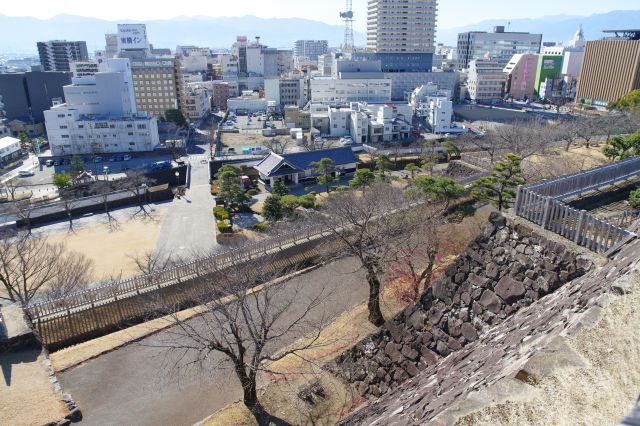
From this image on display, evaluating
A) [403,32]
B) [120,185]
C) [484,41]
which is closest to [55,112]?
[120,185]

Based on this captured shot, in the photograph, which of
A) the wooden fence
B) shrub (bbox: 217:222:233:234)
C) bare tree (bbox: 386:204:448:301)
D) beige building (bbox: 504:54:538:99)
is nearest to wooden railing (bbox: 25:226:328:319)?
bare tree (bbox: 386:204:448:301)

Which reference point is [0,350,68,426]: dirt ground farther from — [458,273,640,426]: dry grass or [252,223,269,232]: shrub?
[252,223,269,232]: shrub

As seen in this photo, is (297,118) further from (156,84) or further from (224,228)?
(224,228)

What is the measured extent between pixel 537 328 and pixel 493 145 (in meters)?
32.4

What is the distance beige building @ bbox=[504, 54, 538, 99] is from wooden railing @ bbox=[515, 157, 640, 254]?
288 ft

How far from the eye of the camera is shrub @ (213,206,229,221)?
27.3 m

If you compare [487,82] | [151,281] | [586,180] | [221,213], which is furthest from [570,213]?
[487,82]

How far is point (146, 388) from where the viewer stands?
34.6 ft

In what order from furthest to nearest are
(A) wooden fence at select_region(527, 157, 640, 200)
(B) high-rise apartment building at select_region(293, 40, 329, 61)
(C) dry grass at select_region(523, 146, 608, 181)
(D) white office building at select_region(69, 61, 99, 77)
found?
(B) high-rise apartment building at select_region(293, 40, 329, 61) → (D) white office building at select_region(69, 61, 99, 77) → (C) dry grass at select_region(523, 146, 608, 181) → (A) wooden fence at select_region(527, 157, 640, 200)

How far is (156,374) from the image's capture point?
11.1 m

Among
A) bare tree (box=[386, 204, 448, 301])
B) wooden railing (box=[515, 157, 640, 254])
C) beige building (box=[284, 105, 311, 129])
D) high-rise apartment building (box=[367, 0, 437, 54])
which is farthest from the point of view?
high-rise apartment building (box=[367, 0, 437, 54])

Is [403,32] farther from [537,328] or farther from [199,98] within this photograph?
[537,328]

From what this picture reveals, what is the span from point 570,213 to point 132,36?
98.6 m

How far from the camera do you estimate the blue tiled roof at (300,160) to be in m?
34.8
